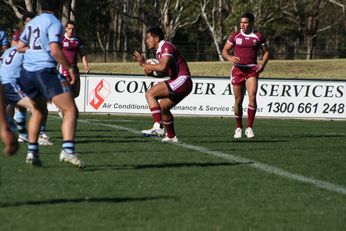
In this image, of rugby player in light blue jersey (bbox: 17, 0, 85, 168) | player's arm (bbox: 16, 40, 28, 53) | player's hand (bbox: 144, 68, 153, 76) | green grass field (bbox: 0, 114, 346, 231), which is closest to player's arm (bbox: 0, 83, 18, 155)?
green grass field (bbox: 0, 114, 346, 231)

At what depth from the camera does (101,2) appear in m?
66.2

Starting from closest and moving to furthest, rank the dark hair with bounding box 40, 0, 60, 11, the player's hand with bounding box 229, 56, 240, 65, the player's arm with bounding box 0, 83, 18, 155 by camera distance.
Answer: the player's arm with bounding box 0, 83, 18, 155
the dark hair with bounding box 40, 0, 60, 11
the player's hand with bounding box 229, 56, 240, 65

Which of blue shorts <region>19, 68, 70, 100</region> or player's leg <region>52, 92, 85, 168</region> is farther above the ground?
blue shorts <region>19, 68, 70, 100</region>

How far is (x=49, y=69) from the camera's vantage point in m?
10.3

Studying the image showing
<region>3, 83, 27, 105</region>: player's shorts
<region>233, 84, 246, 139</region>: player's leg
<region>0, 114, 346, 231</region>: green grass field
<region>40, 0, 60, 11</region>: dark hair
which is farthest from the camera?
<region>233, 84, 246, 139</region>: player's leg

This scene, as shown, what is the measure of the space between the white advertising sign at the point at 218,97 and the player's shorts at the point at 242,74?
432 inches

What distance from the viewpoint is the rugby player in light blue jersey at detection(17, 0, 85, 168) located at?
396 inches

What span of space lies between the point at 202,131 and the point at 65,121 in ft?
28.6

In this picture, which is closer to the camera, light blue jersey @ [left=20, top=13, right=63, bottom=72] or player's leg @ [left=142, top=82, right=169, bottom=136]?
light blue jersey @ [left=20, top=13, right=63, bottom=72]

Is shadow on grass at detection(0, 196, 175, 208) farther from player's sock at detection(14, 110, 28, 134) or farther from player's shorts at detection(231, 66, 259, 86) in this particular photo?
player's shorts at detection(231, 66, 259, 86)

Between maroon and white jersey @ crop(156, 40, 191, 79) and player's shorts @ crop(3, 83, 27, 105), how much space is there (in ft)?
7.49

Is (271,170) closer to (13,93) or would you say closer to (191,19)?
(13,93)

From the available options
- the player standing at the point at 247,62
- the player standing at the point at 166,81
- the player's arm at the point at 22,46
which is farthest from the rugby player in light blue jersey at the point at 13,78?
the player standing at the point at 247,62

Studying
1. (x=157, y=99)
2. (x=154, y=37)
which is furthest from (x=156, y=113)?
(x=154, y=37)
